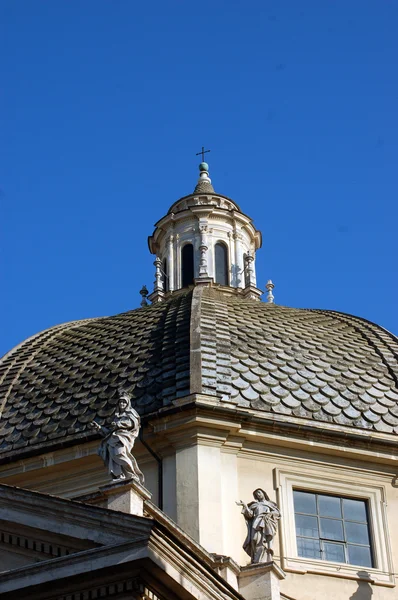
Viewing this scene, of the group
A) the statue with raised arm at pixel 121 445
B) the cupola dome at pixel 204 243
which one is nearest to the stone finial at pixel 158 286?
the cupola dome at pixel 204 243

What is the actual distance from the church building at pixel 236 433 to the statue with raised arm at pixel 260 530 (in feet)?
0.06

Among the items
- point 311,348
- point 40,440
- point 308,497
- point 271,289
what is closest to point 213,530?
point 308,497

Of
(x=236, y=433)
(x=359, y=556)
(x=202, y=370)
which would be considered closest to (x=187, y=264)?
(x=202, y=370)

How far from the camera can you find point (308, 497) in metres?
23.1

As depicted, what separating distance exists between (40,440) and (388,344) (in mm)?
7118

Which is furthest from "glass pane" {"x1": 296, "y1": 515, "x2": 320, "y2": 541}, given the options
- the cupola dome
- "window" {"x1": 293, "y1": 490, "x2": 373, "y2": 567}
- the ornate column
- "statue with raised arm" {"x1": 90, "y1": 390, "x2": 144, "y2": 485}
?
the ornate column

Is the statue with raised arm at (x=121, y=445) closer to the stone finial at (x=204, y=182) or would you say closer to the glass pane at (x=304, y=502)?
the glass pane at (x=304, y=502)

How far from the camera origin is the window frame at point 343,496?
22359 millimetres

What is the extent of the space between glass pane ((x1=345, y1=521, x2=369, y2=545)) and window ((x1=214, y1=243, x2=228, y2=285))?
10279mm

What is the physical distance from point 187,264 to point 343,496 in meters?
10.7

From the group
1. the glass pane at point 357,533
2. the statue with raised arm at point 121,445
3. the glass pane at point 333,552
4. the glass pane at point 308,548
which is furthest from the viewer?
the glass pane at point 357,533

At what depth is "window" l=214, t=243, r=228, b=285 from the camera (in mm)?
32638

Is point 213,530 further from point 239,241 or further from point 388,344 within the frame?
point 239,241

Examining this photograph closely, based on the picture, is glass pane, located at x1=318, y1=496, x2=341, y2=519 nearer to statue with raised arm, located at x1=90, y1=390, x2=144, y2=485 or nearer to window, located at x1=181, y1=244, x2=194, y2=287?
statue with raised arm, located at x1=90, y1=390, x2=144, y2=485
